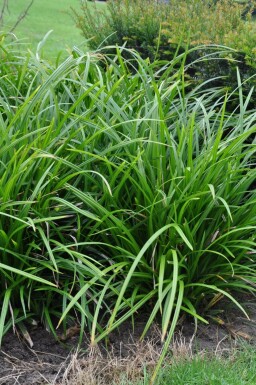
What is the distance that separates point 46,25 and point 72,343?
12900mm

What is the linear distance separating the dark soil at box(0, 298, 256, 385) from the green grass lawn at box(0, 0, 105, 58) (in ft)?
28.3

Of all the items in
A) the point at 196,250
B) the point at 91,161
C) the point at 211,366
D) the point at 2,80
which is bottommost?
the point at 211,366

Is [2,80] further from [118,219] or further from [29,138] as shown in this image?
[118,219]

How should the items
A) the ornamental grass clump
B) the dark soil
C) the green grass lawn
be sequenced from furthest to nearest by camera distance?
the green grass lawn
the ornamental grass clump
the dark soil

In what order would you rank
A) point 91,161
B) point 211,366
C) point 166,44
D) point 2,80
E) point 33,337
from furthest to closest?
point 166,44
point 2,80
point 91,161
point 33,337
point 211,366

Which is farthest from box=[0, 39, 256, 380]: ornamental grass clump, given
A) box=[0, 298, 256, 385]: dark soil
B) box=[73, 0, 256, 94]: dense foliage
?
box=[73, 0, 256, 94]: dense foliage

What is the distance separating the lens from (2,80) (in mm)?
3947

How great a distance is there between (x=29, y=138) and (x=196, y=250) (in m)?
1.05

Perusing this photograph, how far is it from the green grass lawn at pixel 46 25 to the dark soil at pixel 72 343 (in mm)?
8630

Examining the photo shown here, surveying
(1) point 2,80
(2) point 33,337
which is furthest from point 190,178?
(1) point 2,80

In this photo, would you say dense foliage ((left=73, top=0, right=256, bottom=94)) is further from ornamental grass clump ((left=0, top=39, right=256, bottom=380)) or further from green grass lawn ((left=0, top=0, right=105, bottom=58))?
green grass lawn ((left=0, top=0, right=105, bottom=58))

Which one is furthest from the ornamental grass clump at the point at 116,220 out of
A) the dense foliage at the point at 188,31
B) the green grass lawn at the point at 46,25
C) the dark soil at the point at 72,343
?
the green grass lawn at the point at 46,25

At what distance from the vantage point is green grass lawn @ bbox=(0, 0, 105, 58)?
40.3ft

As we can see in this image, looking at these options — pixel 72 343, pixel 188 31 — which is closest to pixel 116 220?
pixel 72 343
